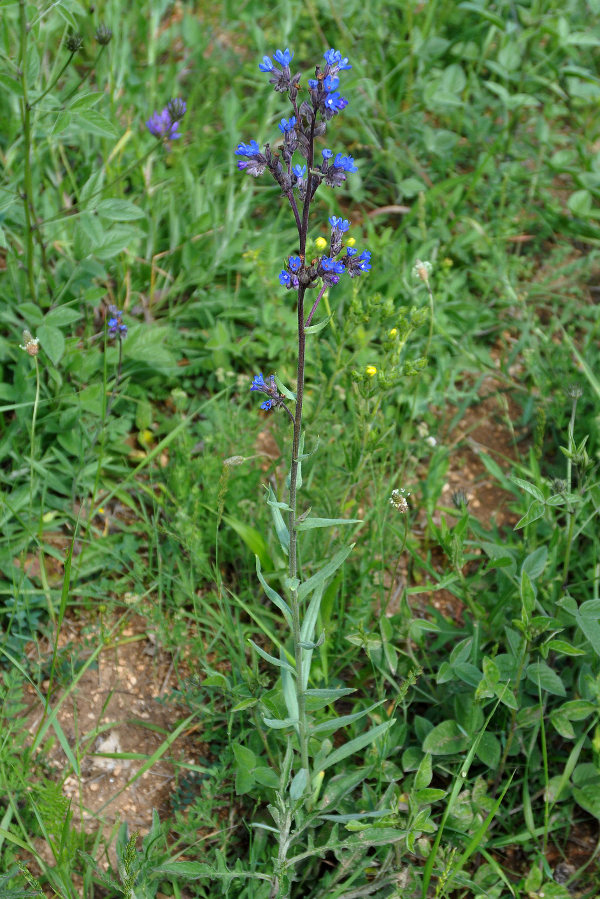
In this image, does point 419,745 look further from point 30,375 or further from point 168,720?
point 30,375

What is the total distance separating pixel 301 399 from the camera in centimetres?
168

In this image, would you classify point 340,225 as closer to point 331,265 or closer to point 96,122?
point 331,265

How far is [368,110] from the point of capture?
373cm

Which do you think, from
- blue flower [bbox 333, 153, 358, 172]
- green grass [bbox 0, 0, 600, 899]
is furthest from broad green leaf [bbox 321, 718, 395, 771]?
blue flower [bbox 333, 153, 358, 172]

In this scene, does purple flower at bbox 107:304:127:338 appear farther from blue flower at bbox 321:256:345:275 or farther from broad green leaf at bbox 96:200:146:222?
blue flower at bbox 321:256:345:275

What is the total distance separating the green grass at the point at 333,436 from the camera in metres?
2.07

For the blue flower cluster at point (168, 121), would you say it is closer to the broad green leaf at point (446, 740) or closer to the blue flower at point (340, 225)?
the blue flower at point (340, 225)

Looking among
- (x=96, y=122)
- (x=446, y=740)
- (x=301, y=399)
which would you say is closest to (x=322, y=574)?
(x=301, y=399)

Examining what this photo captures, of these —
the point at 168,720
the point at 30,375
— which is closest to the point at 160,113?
the point at 30,375

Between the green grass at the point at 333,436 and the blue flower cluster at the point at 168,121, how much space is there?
163 mm

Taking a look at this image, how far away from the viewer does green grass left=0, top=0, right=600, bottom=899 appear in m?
2.07

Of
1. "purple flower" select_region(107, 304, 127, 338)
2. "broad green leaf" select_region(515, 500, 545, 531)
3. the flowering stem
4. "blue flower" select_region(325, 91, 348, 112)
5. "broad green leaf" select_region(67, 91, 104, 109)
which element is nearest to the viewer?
"blue flower" select_region(325, 91, 348, 112)

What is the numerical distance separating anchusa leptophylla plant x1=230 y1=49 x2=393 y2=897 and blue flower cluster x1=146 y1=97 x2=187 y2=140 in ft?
3.11

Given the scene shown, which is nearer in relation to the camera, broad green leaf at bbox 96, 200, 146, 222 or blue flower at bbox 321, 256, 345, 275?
blue flower at bbox 321, 256, 345, 275
